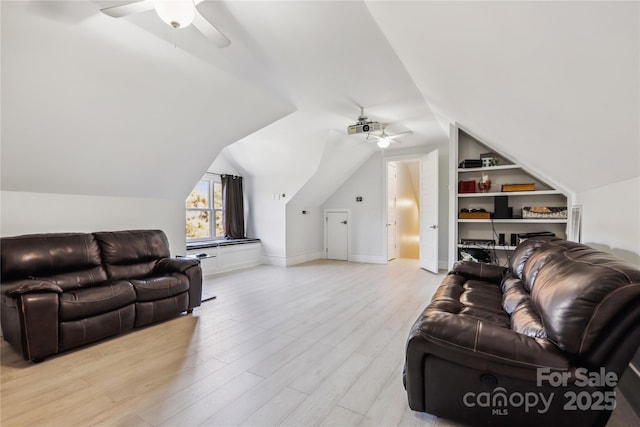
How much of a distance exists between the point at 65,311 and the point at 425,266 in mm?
5362

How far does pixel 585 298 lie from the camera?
1.22 metres

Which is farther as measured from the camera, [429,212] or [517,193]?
[429,212]

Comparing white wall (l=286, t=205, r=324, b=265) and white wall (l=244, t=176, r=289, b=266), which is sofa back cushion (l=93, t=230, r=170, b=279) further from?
white wall (l=286, t=205, r=324, b=265)

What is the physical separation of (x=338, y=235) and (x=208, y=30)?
18.9ft

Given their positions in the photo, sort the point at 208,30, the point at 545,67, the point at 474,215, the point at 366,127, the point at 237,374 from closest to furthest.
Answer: the point at 545,67 < the point at 208,30 < the point at 237,374 < the point at 366,127 < the point at 474,215

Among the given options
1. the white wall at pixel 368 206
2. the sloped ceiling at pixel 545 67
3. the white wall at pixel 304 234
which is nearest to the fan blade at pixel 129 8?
the sloped ceiling at pixel 545 67

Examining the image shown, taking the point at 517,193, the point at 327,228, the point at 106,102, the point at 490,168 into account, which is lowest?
the point at 327,228

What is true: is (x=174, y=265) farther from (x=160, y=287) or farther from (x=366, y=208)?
(x=366, y=208)

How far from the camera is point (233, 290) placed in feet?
14.5

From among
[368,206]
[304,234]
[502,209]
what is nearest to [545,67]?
[502,209]

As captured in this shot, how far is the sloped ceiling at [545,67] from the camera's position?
1.01 meters

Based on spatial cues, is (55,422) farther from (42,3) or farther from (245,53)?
(245,53)

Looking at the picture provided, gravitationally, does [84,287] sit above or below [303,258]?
above

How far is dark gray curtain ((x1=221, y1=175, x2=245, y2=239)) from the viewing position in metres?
6.23
